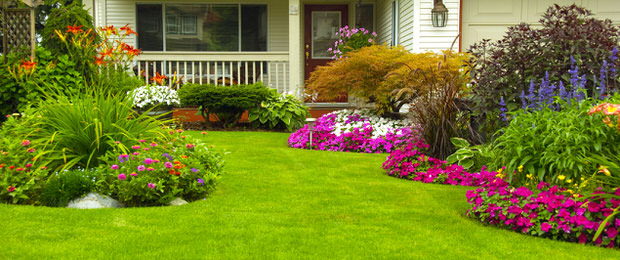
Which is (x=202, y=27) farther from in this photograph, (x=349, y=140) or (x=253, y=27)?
(x=349, y=140)

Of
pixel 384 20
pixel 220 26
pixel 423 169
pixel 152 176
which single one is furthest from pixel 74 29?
pixel 384 20

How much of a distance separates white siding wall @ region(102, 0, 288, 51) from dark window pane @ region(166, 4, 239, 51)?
245 mm

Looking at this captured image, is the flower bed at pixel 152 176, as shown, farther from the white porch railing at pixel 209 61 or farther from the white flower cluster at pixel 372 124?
the white porch railing at pixel 209 61

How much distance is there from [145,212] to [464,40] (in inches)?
371

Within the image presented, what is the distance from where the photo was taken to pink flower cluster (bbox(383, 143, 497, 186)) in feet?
20.2

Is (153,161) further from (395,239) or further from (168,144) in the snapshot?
(395,239)

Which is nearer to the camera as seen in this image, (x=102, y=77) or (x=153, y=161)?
(x=153, y=161)

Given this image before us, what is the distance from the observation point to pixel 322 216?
4602 millimetres

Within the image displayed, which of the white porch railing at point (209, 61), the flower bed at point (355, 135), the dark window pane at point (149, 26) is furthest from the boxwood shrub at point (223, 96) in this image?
the dark window pane at point (149, 26)

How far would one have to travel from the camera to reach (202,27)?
14969 millimetres

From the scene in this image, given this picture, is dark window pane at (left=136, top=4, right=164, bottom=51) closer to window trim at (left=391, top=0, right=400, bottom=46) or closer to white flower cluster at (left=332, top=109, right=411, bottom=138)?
window trim at (left=391, top=0, right=400, bottom=46)

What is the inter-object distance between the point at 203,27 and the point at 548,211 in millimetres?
12073

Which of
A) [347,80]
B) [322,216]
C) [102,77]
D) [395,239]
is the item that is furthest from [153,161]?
[347,80]

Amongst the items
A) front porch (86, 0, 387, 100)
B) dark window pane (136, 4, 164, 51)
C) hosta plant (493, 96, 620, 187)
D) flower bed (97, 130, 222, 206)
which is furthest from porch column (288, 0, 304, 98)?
hosta plant (493, 96, 620, 187)
